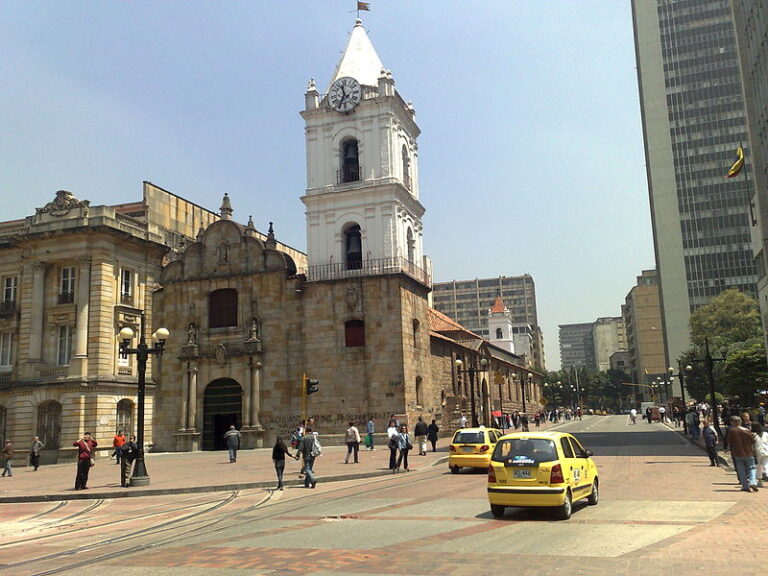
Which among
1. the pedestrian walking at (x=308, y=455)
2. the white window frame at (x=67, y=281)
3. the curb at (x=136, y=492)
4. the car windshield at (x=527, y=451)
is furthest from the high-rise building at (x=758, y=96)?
the white window frame at (x=67, y=281)

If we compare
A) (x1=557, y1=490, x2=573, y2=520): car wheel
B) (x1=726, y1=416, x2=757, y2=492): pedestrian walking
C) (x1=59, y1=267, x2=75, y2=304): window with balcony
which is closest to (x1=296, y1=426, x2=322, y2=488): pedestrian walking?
(x1=557, y1=490, x2=573, y2=520): car wheel

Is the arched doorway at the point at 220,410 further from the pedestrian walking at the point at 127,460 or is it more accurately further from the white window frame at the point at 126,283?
the pedestrian walking at the point at 127,460

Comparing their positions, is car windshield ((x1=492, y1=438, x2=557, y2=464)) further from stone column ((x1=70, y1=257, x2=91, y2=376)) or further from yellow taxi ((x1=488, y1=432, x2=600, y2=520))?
stone column ((x1=70, y1=257, x2=91, y2=376))

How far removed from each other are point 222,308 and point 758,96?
3062cm

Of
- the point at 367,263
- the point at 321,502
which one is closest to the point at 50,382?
the point at 367,263

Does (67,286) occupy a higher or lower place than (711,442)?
higher

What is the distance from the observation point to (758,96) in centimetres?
3209

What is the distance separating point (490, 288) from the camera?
175 meters

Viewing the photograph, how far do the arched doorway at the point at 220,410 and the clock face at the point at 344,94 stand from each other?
1785 cm

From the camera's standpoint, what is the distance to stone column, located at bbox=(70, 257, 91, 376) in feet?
135

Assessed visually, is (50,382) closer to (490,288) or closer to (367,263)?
(367,263)

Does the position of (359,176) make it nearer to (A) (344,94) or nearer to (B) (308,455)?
(A) (344,94)

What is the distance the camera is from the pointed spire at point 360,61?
4278 centimetres

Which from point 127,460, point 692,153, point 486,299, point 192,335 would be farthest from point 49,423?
point 486,299
